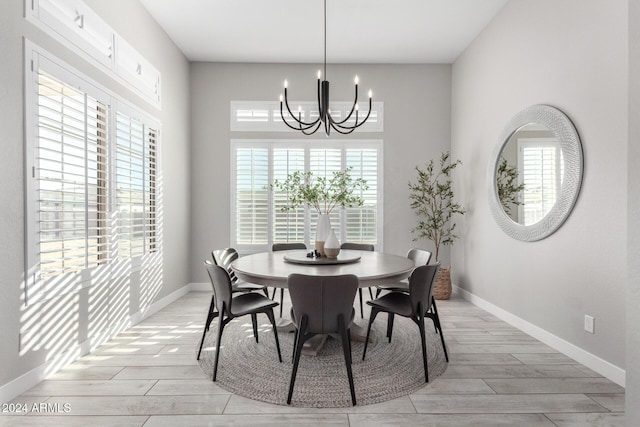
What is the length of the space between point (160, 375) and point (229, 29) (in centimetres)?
363

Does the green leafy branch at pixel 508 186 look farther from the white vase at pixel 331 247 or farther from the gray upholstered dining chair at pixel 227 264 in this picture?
the gray upholstered dining chair at pixel 227 264

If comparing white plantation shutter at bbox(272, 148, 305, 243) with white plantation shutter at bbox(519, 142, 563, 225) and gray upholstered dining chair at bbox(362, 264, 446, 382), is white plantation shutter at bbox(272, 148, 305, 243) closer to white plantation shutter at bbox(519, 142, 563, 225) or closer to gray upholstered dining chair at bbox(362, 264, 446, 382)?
gray upholstered dining chair at bbox(362, 264, 446, 382)

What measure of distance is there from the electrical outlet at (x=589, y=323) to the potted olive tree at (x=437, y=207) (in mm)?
1998

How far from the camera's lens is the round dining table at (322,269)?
2355mm

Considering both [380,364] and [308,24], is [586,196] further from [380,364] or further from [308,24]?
[308,24]

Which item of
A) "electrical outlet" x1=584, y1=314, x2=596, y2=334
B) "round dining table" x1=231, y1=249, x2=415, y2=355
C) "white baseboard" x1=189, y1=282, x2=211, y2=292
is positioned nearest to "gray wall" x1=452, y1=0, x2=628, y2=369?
"electrical outlet" x1=584, y1=314, x2=596, y2=334

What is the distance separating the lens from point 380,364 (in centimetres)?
265

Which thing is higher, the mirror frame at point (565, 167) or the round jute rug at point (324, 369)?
the mirror frame at point (565, 167)

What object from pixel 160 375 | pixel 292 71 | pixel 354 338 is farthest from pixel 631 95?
pixel 292 71

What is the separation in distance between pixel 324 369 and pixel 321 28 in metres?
3.56

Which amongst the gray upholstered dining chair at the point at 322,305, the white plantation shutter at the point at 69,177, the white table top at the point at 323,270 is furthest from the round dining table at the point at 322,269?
the white plantation shutter at the point at 69,177

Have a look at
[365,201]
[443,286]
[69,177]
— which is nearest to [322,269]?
[69,177]

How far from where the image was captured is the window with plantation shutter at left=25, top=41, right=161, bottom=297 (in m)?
2.33

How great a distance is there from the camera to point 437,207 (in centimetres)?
507
